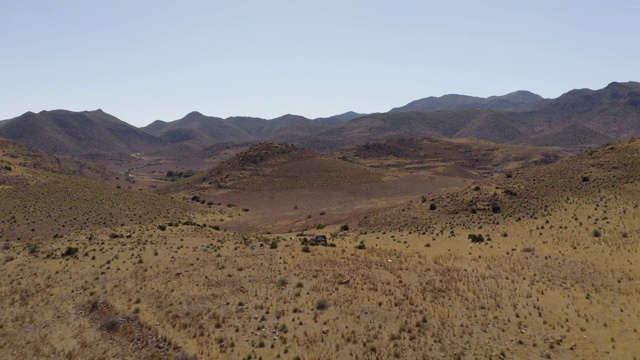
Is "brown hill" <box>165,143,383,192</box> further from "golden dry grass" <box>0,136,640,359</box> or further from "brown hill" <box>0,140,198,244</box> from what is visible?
"golden dry grass" <box>0,136,640,359</box>

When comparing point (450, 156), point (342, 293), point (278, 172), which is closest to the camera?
point (342, 293)

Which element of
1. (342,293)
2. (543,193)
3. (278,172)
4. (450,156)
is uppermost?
(450,156)

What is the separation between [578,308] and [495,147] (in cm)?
14639

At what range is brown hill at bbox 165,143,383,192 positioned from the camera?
99688mm

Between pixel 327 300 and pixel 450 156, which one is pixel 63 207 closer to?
pixel 327 300

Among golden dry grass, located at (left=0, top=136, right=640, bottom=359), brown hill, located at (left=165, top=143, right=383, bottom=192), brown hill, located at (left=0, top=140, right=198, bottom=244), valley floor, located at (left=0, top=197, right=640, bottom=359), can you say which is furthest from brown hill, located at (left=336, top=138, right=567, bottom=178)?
valley floor, located at (left=0, top=197, right=640, bottom=359)

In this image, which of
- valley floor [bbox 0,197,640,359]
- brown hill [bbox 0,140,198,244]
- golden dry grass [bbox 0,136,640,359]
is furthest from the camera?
brown hill [bbox 0,140,198,244]

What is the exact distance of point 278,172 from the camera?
108m

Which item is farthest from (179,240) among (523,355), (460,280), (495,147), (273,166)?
(495,147)

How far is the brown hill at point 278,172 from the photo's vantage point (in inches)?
3925

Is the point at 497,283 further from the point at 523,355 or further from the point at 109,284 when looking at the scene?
the point at 109,284

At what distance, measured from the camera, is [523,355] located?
16031 mm

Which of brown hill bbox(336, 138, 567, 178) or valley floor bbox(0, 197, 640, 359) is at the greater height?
brown hill bbox(336, 138, 567, 178)

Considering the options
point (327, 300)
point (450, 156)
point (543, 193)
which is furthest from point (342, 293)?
point (450, 156)
